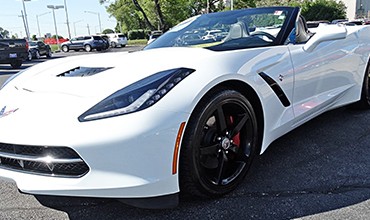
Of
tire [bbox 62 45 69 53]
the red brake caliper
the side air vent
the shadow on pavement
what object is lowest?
tire [bbox 62 45 69 53]

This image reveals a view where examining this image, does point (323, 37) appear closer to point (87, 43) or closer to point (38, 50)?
point (38, 50)

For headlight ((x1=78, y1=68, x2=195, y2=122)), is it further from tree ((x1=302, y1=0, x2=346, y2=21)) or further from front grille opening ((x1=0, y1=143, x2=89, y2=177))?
tree ((x1=302, y1=0, x2=346, y2=21))

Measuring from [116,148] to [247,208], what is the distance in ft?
3.12

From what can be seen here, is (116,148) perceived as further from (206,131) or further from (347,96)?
(347,96)

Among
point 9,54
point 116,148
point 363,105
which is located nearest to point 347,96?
point 363,105

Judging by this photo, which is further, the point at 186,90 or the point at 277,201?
the point at 277,201

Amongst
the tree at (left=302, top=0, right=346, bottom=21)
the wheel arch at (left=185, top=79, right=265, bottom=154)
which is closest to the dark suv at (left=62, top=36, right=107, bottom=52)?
the tree at (left=302, top=0, right=346, bottom=21)

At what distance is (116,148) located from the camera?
1.67m

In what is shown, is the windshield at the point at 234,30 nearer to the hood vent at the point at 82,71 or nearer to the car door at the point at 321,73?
the car door at the point at 321,73

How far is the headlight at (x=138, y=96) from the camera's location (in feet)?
5.65

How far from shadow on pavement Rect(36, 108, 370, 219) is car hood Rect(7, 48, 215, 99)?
65 centimetres

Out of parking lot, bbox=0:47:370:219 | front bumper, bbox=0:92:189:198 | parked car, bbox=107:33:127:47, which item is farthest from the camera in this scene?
parked car, bbox=107:33:127:47

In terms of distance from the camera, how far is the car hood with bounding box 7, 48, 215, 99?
190 cm

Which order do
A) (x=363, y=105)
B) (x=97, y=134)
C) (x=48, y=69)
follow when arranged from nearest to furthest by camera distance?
(x=97, y=134) < (x=48, y=69) < (x=363, y=105)
